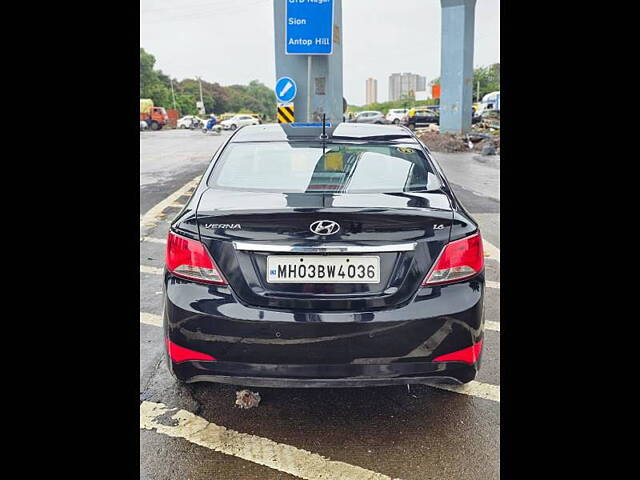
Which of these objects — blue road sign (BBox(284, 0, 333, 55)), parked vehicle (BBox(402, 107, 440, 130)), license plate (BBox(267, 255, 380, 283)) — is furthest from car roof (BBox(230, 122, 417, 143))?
parked vehicle (BBox(402, 107, 440, 130))

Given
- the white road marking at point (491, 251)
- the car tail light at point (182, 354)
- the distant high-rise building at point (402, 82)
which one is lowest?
the white road marking at point (491, 251)

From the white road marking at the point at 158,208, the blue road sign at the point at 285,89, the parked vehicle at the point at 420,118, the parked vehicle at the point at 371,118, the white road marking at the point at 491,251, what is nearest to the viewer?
the white road marking at the point at 491,251

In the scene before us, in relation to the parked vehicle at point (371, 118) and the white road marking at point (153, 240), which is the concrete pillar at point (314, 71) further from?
the parked vehicle at point (371, 118)

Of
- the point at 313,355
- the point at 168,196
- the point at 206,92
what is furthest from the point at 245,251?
the point at 206,92

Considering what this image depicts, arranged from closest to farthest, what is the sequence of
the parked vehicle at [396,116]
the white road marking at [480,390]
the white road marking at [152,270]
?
the white road marking at [480,390], the white road marking at [152,270], the parked vehicle at [396,116]

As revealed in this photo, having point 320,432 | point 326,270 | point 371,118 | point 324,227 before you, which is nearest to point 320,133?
point 324,227

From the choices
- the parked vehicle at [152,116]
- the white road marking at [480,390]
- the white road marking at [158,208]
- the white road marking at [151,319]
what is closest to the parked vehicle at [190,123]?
the parked vehicle at [152,116]

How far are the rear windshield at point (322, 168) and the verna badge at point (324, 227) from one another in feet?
1.20

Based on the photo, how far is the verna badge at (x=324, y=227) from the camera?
2641 millimetres

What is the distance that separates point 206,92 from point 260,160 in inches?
3925

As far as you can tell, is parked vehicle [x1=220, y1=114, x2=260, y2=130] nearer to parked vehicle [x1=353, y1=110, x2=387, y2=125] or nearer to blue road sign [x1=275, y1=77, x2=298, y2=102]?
parked vehicle [x1=353, y1=110, x2=387, y2=125]

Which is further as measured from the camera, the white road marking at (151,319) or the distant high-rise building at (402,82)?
the distant high-rise building at (402,82)
